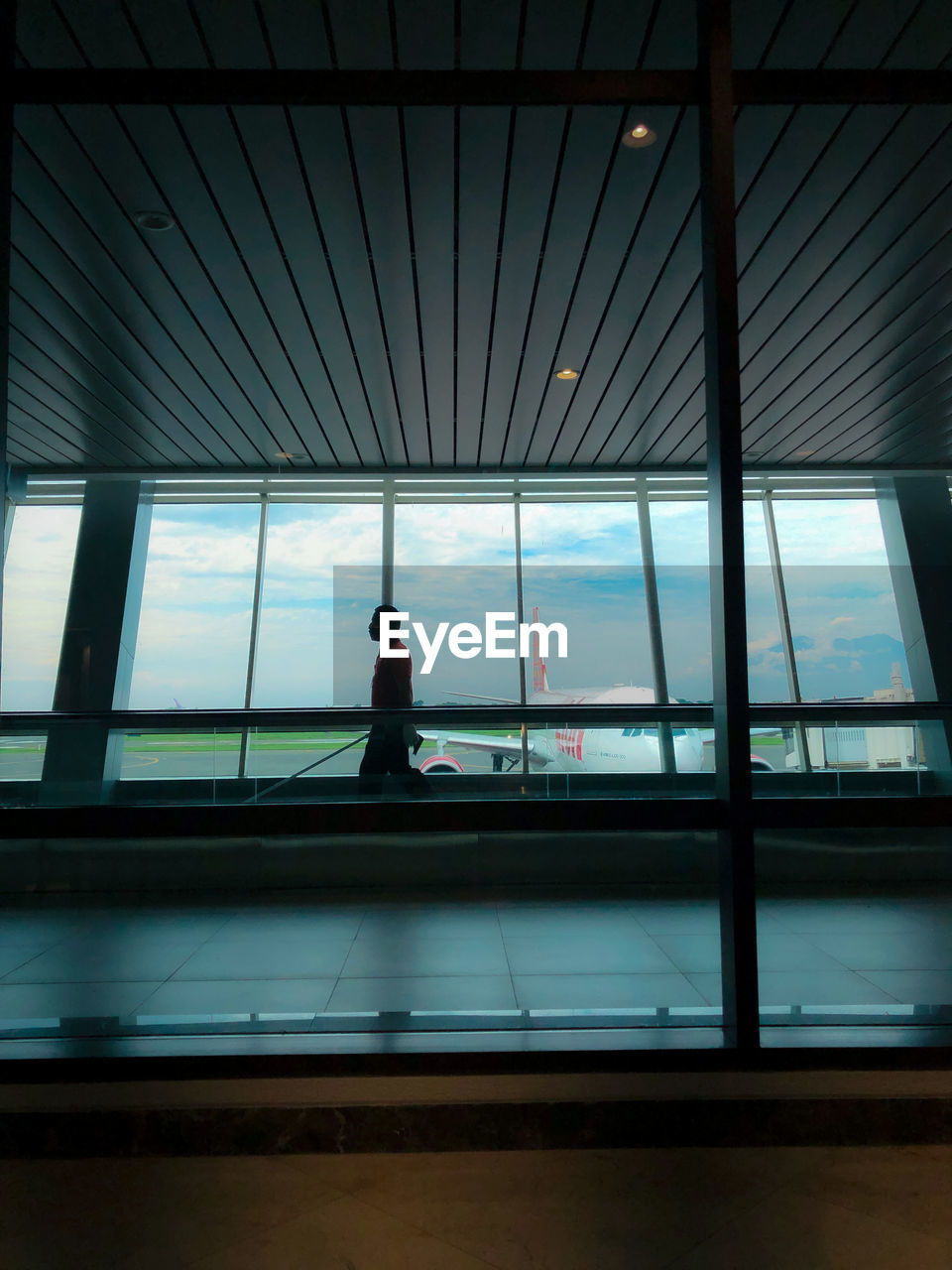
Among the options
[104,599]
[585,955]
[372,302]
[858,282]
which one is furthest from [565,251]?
[104,599]

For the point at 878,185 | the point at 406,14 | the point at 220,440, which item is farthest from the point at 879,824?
the point at 220,440

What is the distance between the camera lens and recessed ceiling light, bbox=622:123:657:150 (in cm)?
293

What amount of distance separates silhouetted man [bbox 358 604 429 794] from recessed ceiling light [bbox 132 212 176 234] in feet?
8.59

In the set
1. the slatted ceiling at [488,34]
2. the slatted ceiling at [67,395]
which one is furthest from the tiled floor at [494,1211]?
the slatted ceiling at [67,395]

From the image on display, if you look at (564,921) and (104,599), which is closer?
(564,921)

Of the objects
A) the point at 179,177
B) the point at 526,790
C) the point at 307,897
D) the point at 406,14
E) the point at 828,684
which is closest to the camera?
the point at 406,14

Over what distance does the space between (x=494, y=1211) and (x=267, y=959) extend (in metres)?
1.82

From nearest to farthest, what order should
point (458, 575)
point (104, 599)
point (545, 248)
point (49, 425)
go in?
1. point (545, 248)
2. point (49, 425)
3. point (104, 599)
4. point (458, 575)

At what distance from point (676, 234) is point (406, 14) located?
5.37 ft

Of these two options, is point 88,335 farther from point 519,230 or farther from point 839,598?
point 839,598

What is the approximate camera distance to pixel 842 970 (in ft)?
10.6

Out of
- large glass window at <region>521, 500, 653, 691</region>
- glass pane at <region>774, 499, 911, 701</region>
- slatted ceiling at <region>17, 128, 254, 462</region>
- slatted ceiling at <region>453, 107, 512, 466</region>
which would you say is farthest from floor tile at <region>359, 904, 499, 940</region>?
glass pane at <region>774, 499, 911, 701</region>

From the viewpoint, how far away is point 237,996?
3084 mm

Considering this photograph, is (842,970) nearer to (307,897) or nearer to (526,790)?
(526,790)
